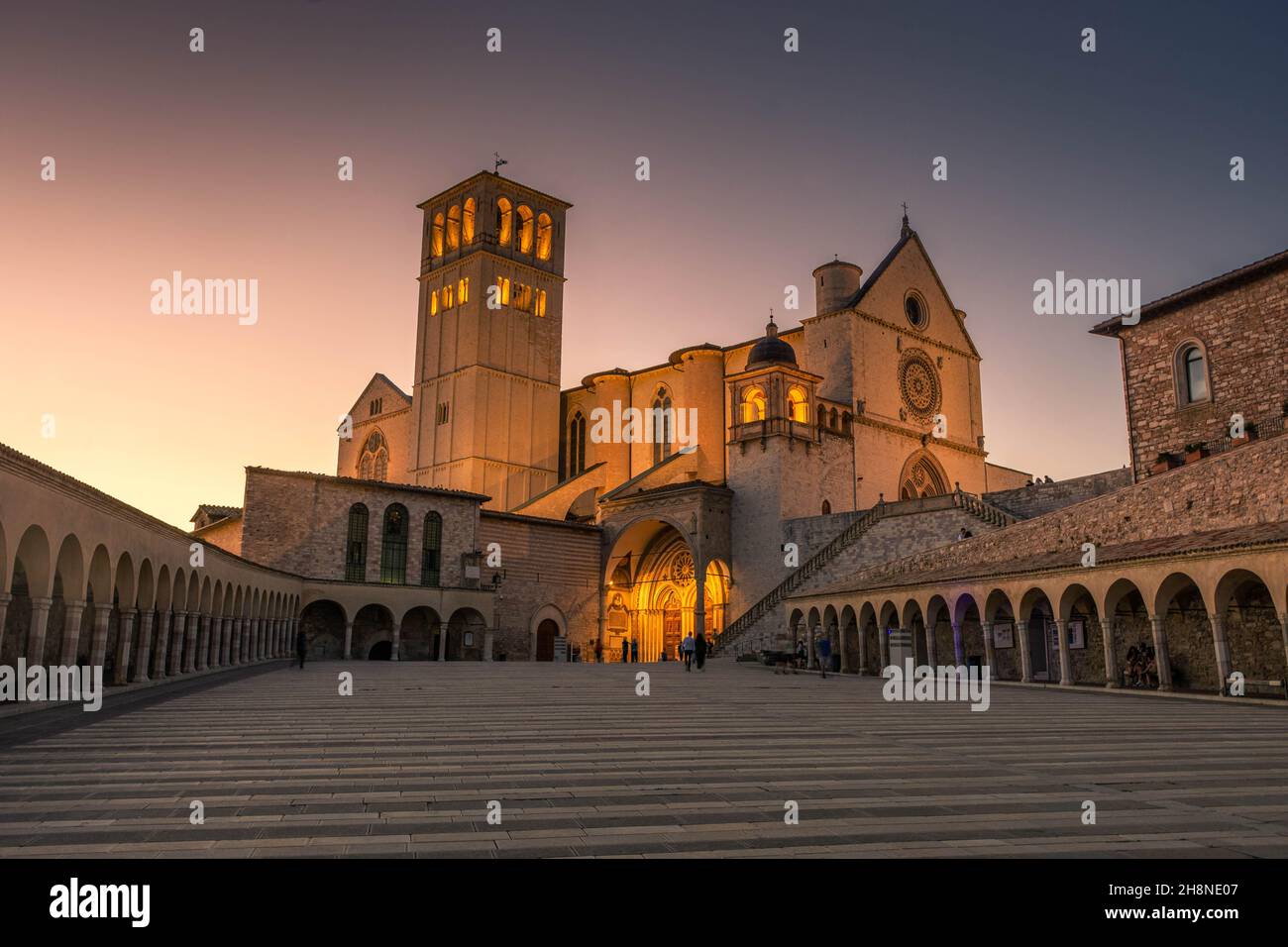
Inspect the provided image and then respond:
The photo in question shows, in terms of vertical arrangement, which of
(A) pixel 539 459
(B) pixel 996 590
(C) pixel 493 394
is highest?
(C) pixel 493 394

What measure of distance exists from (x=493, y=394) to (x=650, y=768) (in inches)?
2070

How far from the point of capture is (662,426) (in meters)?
57.1

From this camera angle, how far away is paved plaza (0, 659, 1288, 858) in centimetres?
500

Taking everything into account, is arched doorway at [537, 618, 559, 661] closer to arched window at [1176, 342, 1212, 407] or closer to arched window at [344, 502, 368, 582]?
arched window at [344, 502, 368, 582]

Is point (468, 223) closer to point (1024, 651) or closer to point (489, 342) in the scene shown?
point (489, 342)

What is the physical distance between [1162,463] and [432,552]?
29.5 m

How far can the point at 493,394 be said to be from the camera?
59.0 meters

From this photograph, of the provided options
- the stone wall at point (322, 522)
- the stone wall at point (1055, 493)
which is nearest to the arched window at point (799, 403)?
the stone wall at point (1055, 493)

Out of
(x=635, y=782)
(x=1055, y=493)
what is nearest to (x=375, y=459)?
(x=1055, y=493)

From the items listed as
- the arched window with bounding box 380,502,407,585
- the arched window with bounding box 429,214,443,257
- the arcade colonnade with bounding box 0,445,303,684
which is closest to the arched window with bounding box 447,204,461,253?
the arched window with bounding box 429,214,443,257

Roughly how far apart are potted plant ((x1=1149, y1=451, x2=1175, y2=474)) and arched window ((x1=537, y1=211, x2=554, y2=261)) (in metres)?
45.8

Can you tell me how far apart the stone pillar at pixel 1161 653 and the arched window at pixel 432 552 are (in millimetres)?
30503
